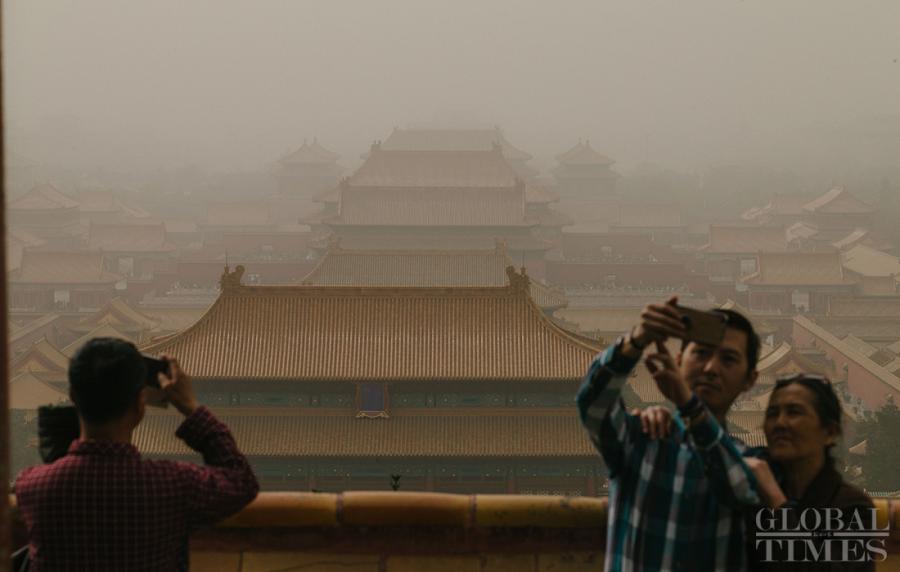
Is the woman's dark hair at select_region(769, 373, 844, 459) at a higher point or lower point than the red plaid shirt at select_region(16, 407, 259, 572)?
higher

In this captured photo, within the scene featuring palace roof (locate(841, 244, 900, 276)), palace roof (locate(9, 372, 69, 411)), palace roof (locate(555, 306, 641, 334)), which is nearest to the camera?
palace roof (locate(9, 372, 69, 411))

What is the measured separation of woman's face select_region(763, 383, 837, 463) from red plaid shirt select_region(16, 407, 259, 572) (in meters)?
1.44

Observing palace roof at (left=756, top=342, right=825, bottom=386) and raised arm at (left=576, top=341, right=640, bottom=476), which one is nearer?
raised arm at (left=576, top=341, right=640, bottom=476)

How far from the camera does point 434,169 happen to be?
50.3 metres

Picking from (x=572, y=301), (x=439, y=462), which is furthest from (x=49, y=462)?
(x=572, y=301)

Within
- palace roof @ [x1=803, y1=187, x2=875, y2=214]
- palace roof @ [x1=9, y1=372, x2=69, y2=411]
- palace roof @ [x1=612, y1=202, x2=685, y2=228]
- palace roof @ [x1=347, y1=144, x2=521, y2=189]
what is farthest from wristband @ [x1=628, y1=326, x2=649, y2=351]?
palace roof @ [x1=803, y1=187, x2=875, y2=214]

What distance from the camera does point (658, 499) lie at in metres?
2.89

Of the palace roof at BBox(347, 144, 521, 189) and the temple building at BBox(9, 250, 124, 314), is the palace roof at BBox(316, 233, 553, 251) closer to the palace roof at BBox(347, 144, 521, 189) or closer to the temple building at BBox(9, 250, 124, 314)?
the palace roof at BBox(347, 144, 521, 189)

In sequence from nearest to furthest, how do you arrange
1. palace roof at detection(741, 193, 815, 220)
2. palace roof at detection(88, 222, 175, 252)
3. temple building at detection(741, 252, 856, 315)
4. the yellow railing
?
the yellow railing
temple building at detection(741, 252, 856, 315)
palace roof at detection(88, 222, 175, 252)
palace roof at detection(741, 193, 815, 220)

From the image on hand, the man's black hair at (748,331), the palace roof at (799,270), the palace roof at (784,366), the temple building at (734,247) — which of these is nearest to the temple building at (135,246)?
the temple building at (734,247)

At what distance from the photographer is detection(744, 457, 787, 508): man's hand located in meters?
2.78

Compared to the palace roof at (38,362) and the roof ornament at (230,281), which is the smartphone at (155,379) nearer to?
the roof ornament at (230,281)

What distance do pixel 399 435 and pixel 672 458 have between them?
12.4 m

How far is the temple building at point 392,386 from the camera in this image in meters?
14.9
